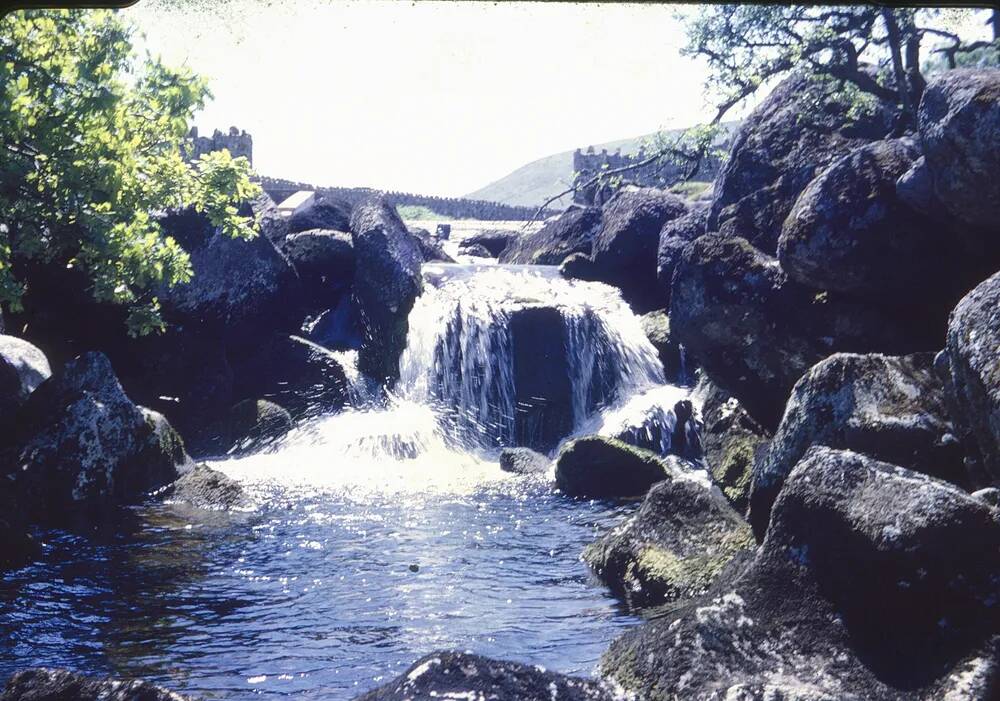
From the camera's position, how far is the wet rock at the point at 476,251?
3869 cm

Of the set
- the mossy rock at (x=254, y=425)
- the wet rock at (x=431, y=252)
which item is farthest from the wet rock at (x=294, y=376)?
the wet rock at (x=431, y=252)

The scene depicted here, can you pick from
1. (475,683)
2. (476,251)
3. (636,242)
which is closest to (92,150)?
(475,683)

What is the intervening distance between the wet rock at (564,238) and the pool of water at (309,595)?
14586 mm

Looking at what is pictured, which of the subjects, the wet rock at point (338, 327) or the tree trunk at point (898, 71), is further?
the wet rock at point (338, 327)

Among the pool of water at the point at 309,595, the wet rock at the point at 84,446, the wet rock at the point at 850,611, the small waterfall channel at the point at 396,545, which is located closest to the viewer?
the wet rock at the point at 850,611

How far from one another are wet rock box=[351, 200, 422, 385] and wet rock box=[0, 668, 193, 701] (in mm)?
16007

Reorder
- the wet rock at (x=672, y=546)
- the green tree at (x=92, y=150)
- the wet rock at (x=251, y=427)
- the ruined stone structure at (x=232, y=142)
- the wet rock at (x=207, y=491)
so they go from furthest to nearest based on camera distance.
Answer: the ruined stone structure at (x=232, y=142) < the wet rock at (x=251, y=427) < the wet rock at (x=207, y=491) < the green tree at (x=92, y=150) < the wet rock at (x=672, y=546)

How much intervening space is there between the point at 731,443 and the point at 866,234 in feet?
11.9

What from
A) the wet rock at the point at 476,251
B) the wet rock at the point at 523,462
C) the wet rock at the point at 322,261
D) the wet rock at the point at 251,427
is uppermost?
the wet rock at the point at 476,251

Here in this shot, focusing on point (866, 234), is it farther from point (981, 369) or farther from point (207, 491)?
point (207, 491)

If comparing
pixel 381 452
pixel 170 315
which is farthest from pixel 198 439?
pixel 381 452

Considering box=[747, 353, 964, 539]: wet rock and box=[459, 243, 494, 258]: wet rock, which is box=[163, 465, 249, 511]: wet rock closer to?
box=[747, 353, 964, 539]: wet rock

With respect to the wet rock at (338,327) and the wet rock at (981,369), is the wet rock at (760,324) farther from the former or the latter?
the wet rock at (338,327)

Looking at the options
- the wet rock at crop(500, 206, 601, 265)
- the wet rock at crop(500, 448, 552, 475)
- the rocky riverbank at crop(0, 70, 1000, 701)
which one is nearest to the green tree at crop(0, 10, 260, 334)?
the rocky riverbank at crop(0, 70, 1000, 701)
